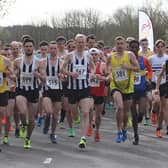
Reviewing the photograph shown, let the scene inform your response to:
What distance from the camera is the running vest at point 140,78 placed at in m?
11.5

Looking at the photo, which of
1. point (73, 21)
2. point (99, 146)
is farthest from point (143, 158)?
point (73, 21)

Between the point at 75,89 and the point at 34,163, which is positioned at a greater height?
the point at 75,89

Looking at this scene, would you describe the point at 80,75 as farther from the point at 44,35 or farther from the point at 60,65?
the point at 44,35

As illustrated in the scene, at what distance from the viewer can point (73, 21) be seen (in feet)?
234

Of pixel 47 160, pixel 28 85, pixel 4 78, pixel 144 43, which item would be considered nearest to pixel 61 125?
pixel 144 43

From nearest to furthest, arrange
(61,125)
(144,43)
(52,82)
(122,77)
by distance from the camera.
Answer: (122,77), (52,82), (144,43), (61,125)

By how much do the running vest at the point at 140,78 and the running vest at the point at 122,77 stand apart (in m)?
0.70

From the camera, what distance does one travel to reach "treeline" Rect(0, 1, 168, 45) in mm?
58531

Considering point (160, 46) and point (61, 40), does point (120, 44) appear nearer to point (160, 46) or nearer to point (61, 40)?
point (160, 46)

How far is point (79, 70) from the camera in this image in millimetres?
10492

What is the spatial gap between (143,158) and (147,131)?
13.4 feet

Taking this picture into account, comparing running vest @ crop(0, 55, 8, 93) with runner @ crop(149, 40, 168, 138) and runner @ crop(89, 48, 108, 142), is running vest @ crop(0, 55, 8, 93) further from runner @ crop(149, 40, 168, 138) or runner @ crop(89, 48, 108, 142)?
runner @ crop(149, 40, 168, 138)

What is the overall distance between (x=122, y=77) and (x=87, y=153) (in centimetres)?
183

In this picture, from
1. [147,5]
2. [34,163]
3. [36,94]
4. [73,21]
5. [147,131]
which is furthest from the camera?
[73,21]
